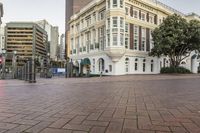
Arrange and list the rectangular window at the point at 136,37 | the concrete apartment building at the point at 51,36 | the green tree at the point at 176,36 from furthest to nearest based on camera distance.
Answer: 1. the concrete apartment building at the point at 51,36
2. the rectangular window at the point at 136,37
3. the green tree at the point at 176,36

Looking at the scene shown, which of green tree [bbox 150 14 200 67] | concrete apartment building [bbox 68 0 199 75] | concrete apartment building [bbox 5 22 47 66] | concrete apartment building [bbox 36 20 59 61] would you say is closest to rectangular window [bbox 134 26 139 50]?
concrete apartment building [bbox 68 0 199 75]

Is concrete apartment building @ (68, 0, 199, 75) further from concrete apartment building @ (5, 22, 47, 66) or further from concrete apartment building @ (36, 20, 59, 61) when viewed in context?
concrete apartment building @ (36, 20, 59, 61)

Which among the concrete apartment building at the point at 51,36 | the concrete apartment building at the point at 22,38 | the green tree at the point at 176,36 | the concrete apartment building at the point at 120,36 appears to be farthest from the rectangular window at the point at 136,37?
the concrete apartment building at the point at 51,36

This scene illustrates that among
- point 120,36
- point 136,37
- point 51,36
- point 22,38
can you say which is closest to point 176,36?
point 136,37

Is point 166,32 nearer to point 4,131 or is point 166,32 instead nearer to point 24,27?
point 4,131

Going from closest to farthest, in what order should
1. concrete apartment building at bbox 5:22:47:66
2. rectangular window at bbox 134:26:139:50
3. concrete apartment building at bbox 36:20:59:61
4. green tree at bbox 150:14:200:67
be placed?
1. green tree at bbox 150:14:200:67
2. rectangular window at bbox 134:26:139:50
3. concrete apartment building at bbox 5:22:47:66
4. concrete apartment building at bbox 36:20:59:61

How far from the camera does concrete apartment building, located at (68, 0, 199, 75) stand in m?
Result: 40.3

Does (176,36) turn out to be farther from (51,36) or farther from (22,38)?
(51,36)

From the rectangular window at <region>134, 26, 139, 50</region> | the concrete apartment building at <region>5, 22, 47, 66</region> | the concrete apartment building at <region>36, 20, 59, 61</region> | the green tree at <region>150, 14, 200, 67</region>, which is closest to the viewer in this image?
the green tree at <region>150, 14, 200, 67</region>

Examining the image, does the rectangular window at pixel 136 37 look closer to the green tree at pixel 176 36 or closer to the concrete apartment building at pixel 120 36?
the concrete apartment building at pixel 120 36

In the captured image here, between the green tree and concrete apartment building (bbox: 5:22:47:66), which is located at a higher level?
concrete apartment building (bbox: 5:22:47:66)

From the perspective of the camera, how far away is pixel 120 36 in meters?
40.5

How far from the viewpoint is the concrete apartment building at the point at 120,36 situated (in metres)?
40.3

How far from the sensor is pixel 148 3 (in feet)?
154
